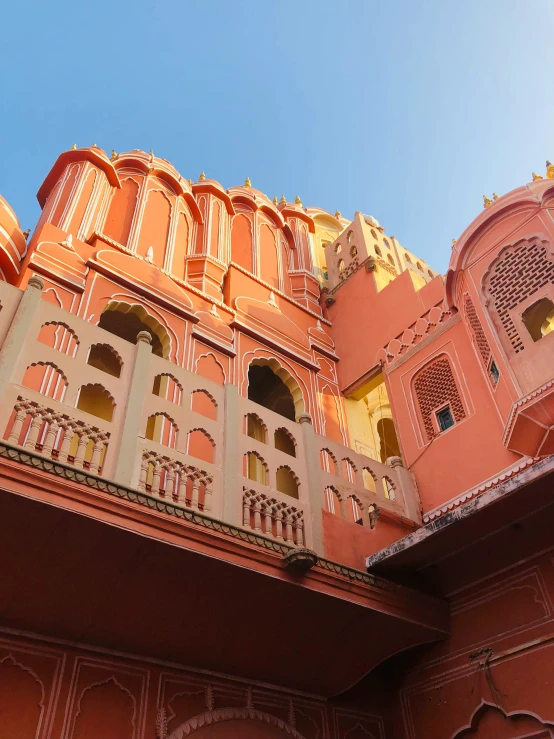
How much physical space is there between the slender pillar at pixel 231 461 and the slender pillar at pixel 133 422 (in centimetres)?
72

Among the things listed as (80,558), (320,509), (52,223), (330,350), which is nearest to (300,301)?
(330,350)

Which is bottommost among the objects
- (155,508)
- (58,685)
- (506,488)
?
(58,685)

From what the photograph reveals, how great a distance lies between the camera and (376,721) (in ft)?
19.2

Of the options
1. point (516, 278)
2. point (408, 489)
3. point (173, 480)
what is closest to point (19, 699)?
point (173, 480)

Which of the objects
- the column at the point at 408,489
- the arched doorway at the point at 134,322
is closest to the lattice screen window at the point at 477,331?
the column at the point at 408,489

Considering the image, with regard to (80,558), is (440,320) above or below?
above

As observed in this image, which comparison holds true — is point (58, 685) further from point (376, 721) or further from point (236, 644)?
point (376, 721)

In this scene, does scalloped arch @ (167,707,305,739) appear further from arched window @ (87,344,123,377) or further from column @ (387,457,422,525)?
arched window @ (87,344,123,377)

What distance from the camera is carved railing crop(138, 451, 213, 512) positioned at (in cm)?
457

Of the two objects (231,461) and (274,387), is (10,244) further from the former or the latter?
(231,461)

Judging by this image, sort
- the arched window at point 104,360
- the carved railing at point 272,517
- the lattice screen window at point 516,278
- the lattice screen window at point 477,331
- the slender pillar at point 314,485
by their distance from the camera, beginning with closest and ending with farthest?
1. the carved railing at point 272,517
2. the slender pillar at point 314,485
3. the lattice screen window at point 516,278
4. the lattice screen window at point 477,331
5. the arched window at point 104,360

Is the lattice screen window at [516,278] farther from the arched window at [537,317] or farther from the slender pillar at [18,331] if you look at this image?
the slender pillar at [18,331]

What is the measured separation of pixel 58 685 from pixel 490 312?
5042 mm

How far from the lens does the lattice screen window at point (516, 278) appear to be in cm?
651
